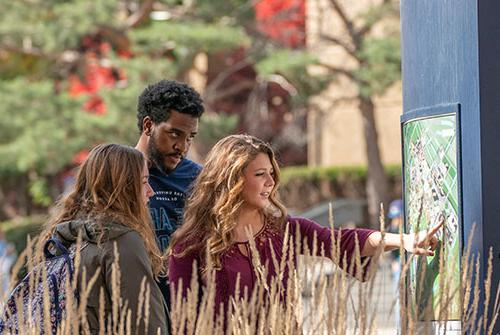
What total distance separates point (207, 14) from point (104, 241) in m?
15.9

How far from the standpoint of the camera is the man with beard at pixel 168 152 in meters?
5.23

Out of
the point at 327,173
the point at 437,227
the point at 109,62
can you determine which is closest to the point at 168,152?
the point at 437,227

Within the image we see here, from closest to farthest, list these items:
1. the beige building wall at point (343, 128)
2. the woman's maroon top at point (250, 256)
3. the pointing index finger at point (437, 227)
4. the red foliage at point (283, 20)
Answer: the pointing index finger at point (437, 227), the woman's maroon top at point (250, 256), the red foliage at point (283, 20), the beige building wall at point (343, 128)

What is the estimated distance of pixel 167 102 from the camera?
17.8 feet

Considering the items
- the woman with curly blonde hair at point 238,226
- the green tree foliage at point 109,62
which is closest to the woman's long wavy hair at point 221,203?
the woman with curly blonde hair at point 238,226

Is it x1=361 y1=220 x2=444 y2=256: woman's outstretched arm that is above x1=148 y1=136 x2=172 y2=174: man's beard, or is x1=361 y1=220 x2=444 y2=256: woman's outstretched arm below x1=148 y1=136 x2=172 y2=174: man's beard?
below

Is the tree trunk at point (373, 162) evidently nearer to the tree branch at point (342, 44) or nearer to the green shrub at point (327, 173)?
the tree branch at point (342, 44)

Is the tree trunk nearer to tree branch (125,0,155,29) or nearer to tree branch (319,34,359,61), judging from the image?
tree branch (319,34,359,61)

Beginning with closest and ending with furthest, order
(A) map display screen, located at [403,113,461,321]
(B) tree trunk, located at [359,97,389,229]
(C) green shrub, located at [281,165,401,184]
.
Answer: (A) map display screen, located at [403,113,461,321]
(B) tree trunk, located at [359,97,389,229]
(C) green shrub, located at [281,165,401,184]

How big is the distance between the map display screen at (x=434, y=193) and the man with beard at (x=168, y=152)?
0.92 meters

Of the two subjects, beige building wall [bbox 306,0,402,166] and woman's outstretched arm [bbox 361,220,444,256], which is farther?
beige building wall [bbox 306,0,402,166]

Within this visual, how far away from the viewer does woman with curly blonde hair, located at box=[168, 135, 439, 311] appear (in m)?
Result: 4.57

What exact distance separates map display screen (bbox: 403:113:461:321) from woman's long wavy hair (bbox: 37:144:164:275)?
0.91m

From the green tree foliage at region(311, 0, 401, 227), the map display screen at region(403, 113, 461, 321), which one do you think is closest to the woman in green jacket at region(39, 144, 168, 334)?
the map display screen at region(403, 113, 461, 321)
